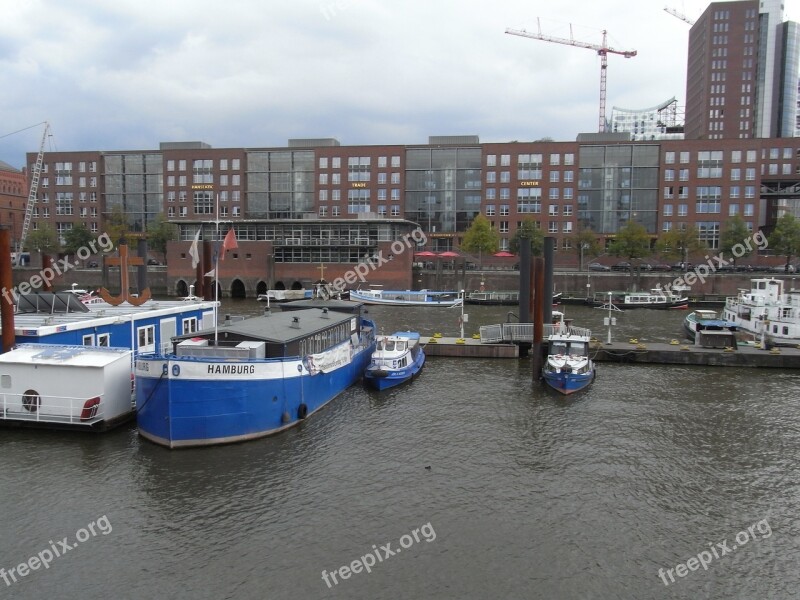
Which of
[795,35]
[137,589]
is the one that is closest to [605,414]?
[137,589]

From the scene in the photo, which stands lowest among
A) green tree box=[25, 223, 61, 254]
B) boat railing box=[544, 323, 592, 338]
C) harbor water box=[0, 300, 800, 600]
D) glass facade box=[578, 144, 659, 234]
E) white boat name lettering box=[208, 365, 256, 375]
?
harbor water box=[0, 300, 800, 600]

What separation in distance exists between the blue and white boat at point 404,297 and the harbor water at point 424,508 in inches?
2100

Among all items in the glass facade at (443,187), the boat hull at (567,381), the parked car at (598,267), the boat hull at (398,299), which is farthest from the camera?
the glass facade at (443,187)

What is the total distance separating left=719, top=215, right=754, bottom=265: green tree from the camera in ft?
338

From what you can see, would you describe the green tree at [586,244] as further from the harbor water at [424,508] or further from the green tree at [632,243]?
the harbor water at [424,508]

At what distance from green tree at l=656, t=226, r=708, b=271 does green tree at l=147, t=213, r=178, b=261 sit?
293 feet

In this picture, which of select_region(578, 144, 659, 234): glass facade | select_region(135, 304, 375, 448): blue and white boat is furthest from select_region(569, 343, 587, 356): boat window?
select_region(578, 144, 659, 234): glass facade

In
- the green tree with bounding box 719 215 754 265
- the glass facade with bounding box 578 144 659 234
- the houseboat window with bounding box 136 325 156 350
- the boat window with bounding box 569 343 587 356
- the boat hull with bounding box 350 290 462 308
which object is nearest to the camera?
the houseboat window with bounding box 136 325 156 350

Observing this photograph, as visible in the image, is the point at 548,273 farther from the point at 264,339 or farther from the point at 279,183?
the point at 279,183

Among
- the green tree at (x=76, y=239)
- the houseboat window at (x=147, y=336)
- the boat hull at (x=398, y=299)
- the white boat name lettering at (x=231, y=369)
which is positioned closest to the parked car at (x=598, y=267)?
the boat hull at (x=398, y=299)

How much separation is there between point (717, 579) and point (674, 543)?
1.71 metres

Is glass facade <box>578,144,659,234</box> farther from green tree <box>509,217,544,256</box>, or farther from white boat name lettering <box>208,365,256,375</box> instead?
white boat name lettering <box>208,365,256,375</box>

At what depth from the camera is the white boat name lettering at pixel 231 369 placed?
23.1 meters

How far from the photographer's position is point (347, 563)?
16.7 metres
